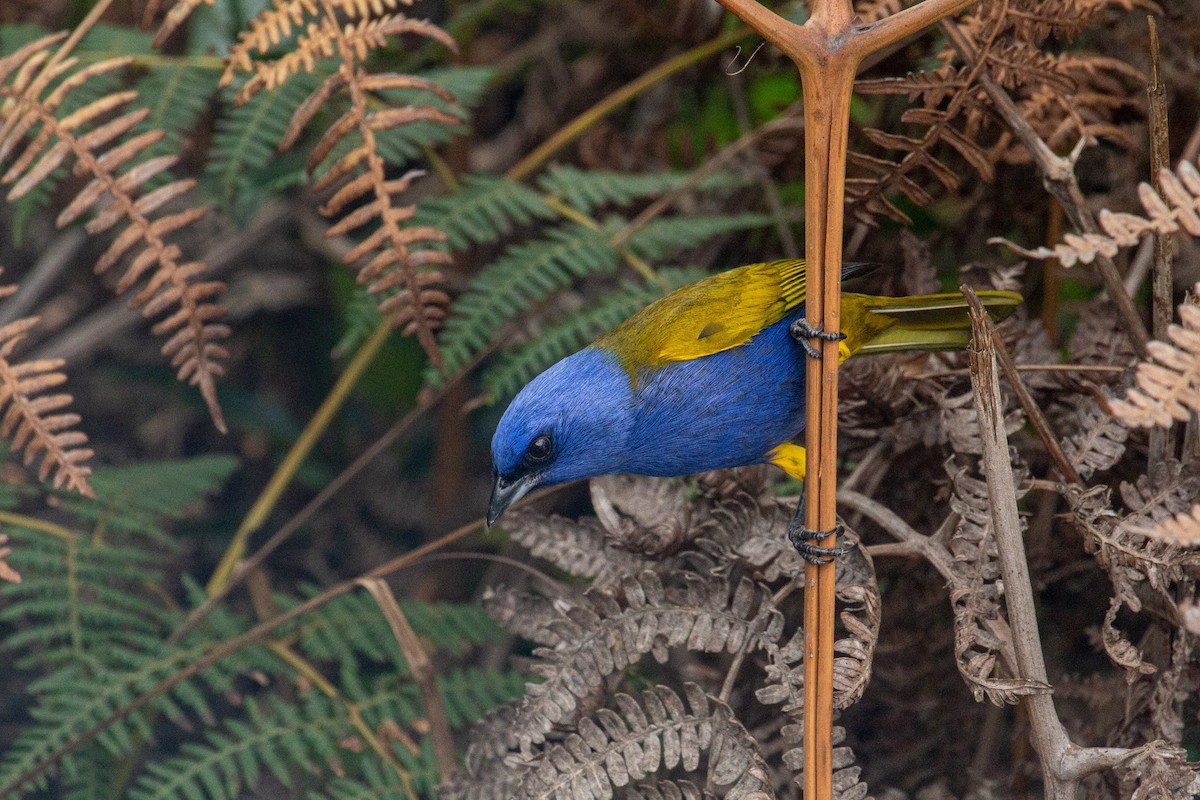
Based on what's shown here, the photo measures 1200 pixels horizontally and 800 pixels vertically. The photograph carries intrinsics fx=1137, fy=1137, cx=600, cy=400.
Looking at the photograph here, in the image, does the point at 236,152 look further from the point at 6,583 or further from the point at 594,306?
the point at 6,583

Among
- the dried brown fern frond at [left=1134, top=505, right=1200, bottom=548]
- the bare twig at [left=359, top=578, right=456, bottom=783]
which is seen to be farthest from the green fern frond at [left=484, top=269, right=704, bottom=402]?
the dried brown fern frond at [left=1134, top=505, right=1200, bottom=548]

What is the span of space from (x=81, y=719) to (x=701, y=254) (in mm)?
2231

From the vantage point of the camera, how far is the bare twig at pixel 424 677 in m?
2.82

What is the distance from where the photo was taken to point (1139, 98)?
9.78 ft

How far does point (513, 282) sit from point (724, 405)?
0.73 m

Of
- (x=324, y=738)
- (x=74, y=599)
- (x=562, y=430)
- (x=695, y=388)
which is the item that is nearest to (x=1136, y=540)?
(x=695, y=388)

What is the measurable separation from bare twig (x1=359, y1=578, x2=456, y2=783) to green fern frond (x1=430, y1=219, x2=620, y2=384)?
0.61m

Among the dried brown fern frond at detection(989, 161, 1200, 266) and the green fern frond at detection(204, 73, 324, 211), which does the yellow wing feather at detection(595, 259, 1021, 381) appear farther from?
the green fern frond at detection(204, 73, 324, 211)

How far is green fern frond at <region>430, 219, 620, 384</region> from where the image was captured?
10.2 feet

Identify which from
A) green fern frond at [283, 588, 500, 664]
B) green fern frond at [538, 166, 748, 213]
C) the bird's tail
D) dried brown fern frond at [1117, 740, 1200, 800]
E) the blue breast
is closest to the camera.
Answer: dried brown fern frond at [1117, 740, 1200, 800]

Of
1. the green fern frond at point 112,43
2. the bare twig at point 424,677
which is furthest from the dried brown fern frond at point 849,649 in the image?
the green fern frond at point 112,43

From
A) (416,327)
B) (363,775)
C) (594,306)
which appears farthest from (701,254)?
(363,775)

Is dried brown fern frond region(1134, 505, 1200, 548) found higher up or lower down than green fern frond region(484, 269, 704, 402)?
lower down

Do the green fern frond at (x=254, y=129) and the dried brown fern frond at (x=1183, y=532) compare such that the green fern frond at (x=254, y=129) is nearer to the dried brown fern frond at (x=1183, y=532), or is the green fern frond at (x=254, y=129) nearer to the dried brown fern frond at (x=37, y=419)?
the dried brown fern frond at (x=37, y=419)
